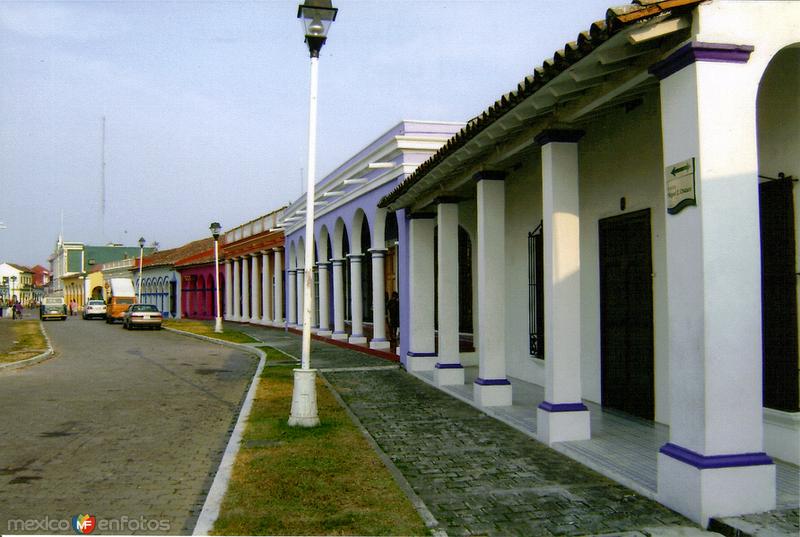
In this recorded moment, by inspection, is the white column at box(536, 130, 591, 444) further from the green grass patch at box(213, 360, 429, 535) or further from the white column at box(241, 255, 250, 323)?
the white column at box(241, 255, 250, 323)

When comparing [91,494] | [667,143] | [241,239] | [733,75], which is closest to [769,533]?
[667,143]

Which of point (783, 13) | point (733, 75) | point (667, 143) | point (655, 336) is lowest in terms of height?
point (655, 336)

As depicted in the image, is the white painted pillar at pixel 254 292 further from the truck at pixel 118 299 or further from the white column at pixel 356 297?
the white column at pixel 356 297

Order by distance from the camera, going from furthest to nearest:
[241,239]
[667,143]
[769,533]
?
[241,239] < [667,143] < [769,533]

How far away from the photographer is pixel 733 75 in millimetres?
4707

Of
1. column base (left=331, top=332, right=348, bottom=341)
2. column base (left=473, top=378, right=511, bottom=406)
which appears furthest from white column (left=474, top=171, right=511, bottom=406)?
column base (left=331, top=332, right=348, bottom=341)

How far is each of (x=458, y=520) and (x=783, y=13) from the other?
428 centimetres

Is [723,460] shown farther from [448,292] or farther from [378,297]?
[378,297]

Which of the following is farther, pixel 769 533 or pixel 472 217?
pixel 472 217

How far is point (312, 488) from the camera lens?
17.6 ft

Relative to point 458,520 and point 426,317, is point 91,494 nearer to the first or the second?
point 458,520

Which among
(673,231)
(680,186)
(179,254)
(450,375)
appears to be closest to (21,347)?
(450,375)

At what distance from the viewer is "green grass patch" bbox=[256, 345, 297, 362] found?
1583 cm

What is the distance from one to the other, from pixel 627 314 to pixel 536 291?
7.25 feet
